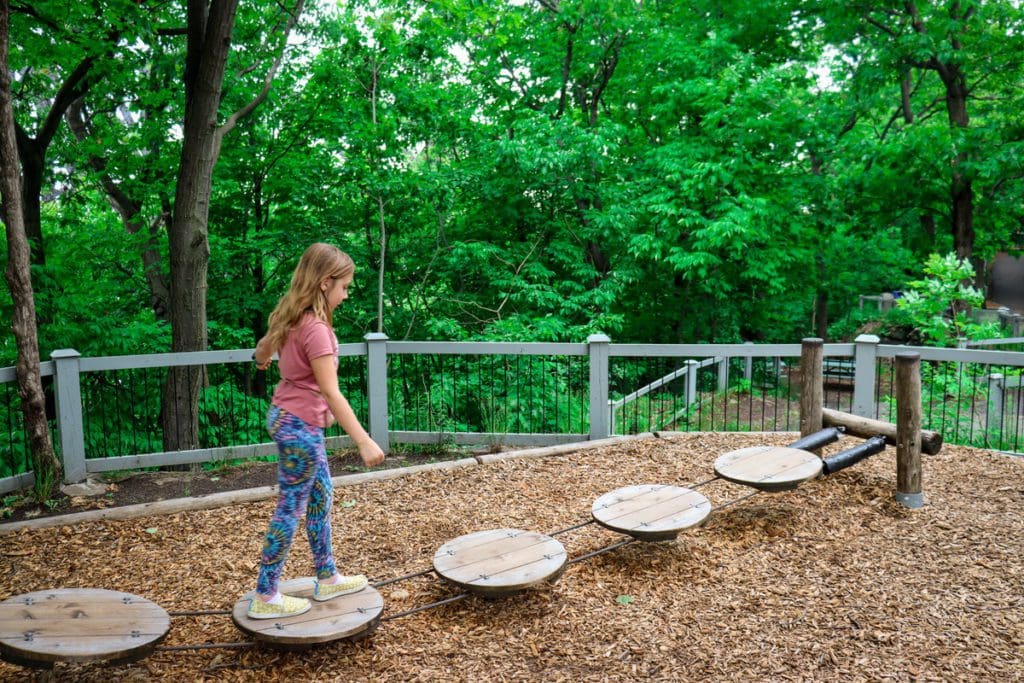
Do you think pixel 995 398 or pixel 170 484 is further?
pixel 995 398

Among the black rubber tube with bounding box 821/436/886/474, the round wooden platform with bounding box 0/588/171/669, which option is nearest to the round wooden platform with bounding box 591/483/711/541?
the black rubber tube with bounding box 821/436/886/474

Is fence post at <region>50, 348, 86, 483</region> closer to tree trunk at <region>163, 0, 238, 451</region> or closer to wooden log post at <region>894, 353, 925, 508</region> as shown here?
tree trunk at <region>163, 0, 238, 451</region>

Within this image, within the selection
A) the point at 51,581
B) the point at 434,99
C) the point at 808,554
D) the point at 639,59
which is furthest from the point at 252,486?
the point at 639,59

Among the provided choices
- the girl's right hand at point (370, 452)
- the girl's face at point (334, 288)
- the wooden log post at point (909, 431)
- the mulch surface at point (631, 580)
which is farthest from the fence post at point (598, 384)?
the girl's right hand at point (370, 452)

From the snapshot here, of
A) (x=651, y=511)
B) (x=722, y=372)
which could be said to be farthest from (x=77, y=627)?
(x=722, y=372)

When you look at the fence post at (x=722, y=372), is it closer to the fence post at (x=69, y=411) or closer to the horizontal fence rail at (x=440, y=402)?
the horizontal fence rail at (x=440, y=402)

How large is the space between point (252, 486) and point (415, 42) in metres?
7.18

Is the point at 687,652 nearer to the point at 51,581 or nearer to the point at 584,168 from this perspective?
the point at 51,581

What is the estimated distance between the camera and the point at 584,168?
1080 centimetres

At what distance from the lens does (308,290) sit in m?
2.99

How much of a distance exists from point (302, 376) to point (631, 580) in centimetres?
221

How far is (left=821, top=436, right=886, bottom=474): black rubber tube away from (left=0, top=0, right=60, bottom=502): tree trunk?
18.5 feet

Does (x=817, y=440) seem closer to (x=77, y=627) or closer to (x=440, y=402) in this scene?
(x=440, y=402)

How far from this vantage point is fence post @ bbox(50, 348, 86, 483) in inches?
221
